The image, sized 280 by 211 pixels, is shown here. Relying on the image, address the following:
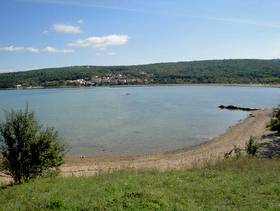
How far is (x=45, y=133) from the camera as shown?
68.0 ft

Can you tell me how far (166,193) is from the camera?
11.7 m

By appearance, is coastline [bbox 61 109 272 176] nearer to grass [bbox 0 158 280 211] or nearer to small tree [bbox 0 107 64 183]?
small tree [bbox 0 107 64 183]

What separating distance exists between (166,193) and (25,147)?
1105cm

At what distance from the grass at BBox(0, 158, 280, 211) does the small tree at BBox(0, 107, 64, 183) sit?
515cm

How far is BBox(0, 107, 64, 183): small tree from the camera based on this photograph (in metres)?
20.6

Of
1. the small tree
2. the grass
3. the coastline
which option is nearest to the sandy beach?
the coastline

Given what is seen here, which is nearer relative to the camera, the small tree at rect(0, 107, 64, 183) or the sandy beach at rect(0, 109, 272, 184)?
the small tree at rect(0, 107, 64, 183)

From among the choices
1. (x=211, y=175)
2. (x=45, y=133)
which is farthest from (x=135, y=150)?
(x=211, y=175)

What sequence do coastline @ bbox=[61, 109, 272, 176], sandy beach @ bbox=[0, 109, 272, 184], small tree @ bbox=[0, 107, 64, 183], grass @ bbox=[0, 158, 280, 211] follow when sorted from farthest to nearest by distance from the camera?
1. coastline @ bbox=[61, 109, 272, 176]
2. sandy beach @ bbox=[0, 109, 272, 184]
3. small tree @ bbox=[0, 107, 64, 183]
4. grass @ bbox=[0, 158, 280, 211]

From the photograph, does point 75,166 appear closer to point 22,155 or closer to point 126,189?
point 22,155

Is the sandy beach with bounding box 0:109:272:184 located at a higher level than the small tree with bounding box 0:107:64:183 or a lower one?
lower

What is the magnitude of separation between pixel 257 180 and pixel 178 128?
51.1m

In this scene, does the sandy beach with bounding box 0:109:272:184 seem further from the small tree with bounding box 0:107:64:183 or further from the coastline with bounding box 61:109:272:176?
the small tree with bounding box 0:107:64:183

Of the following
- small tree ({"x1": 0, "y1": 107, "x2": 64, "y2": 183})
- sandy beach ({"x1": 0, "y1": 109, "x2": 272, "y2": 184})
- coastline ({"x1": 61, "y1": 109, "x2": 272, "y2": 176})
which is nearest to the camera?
→ small tree ({"x1": 0, "y1": 107, "x2": 64, "y2": 183})
